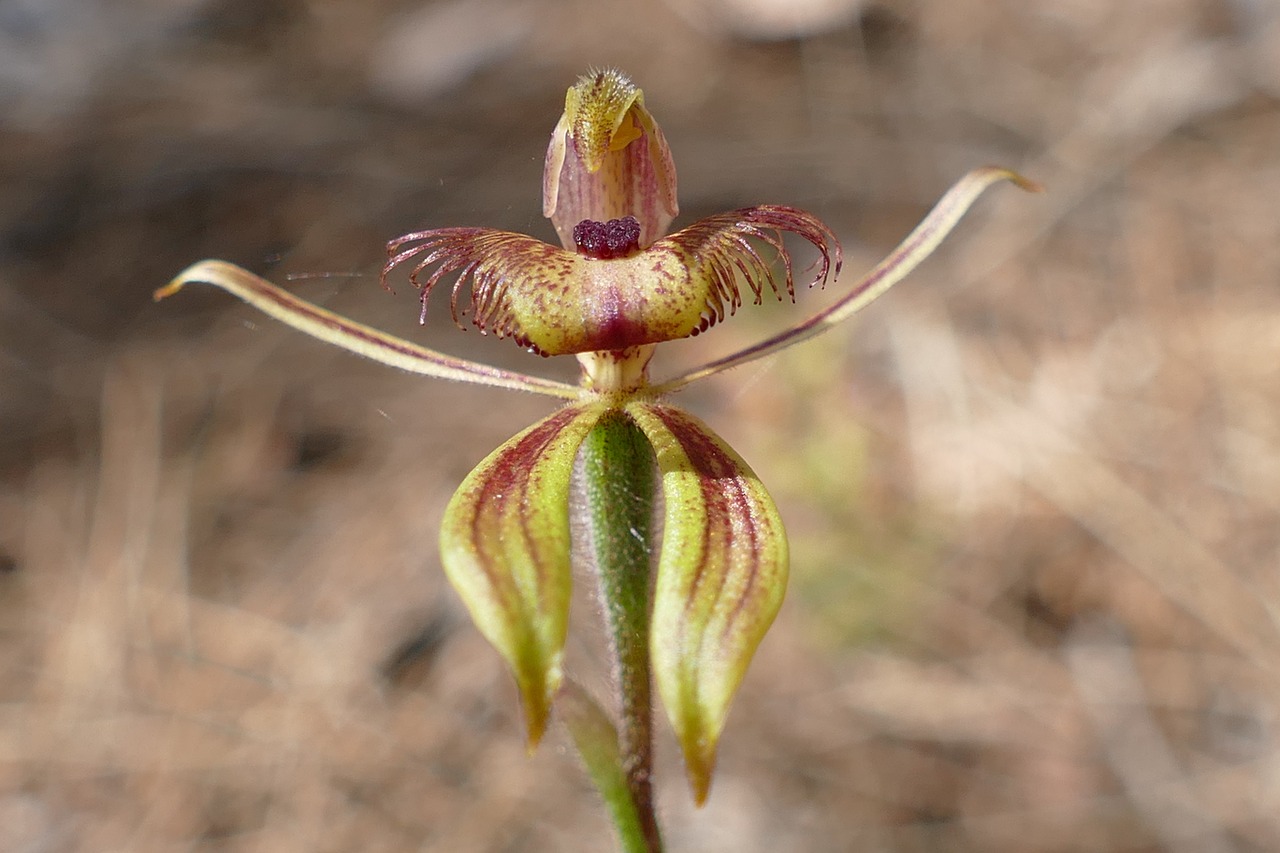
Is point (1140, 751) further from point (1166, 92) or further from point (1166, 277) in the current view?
point (1166, 92)

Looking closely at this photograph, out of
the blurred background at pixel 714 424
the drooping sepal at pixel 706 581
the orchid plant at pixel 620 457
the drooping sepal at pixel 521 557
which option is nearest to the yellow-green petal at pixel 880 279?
the orchid plant at pixel 620 457

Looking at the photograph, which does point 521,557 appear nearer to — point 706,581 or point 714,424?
point 706,581

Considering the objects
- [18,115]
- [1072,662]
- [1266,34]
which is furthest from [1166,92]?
[18,115]

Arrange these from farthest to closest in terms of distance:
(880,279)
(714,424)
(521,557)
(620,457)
→ 1. (714,424)
2. (880,279)
3. (620,457)
4. (521,557)

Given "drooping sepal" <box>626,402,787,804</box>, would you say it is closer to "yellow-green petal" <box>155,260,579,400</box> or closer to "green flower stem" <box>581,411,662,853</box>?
"green flower stem" <box>581,411,662,853</box>

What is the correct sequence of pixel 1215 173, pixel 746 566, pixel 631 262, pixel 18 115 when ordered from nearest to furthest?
pixel 746 566
pixel 631 262
pixel 18 115
pixel 1215 173

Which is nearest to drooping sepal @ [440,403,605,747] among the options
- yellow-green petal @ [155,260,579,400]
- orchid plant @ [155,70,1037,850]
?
orchid plant @ [155,70,1037,850]

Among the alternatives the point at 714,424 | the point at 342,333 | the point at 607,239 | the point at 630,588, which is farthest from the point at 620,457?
the point at 714,424
